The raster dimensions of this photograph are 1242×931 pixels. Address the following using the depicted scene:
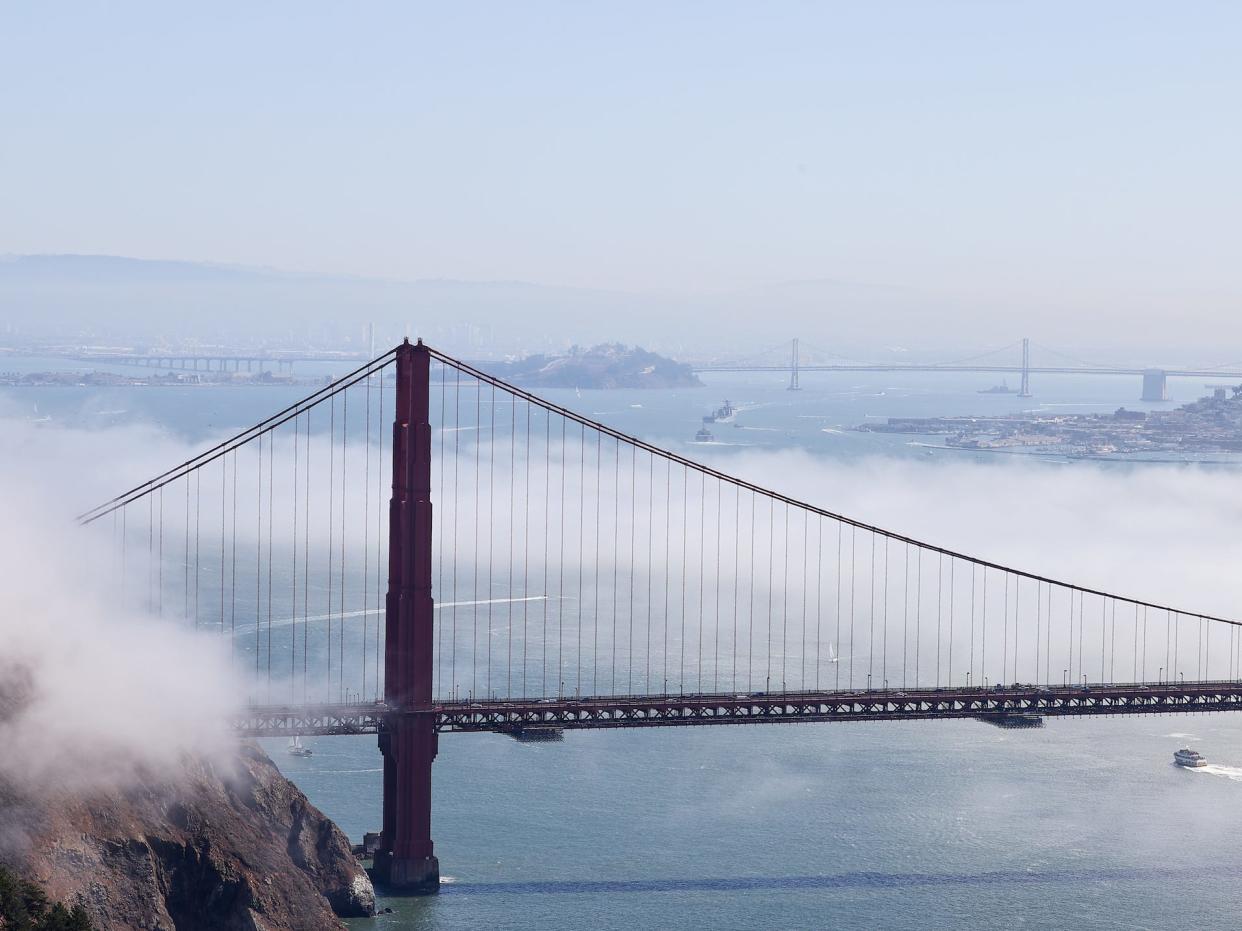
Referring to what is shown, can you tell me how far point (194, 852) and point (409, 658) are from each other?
22.0 ft

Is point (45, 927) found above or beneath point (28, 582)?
beneath

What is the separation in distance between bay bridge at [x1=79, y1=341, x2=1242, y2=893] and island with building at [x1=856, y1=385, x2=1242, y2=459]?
50.6 m

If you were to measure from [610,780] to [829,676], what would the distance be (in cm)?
1555

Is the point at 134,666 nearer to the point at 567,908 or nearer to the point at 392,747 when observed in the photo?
the point at 392,747

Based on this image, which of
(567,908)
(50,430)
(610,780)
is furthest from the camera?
(50,430)

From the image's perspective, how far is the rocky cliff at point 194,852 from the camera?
1239 inches

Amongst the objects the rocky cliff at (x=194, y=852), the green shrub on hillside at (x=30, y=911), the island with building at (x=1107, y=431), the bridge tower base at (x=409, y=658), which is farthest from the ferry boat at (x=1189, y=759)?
the island with building at (x=1107, y=431)

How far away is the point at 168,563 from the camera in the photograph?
81000 millimetres

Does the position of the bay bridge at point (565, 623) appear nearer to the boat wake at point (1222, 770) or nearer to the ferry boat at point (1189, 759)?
the boat wake at point (1222, 770)

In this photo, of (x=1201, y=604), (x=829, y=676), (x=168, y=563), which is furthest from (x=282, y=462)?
(x=829, y=676)

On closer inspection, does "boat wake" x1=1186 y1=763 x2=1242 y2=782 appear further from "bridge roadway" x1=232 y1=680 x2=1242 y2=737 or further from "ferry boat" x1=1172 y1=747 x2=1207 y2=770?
"bridge roadway" x1=232 y1=680 x2=1242 y2=737

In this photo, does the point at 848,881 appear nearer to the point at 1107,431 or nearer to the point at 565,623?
the point at 565,623

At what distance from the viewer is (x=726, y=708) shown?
4066cm

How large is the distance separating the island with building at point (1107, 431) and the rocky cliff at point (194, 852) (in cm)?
12832
